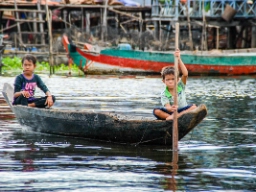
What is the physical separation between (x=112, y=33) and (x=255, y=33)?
651 cm

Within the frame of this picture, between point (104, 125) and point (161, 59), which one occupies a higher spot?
point (104, 125)

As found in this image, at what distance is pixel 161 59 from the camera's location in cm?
2989

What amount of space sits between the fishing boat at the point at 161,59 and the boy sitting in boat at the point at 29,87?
18888 millimetres

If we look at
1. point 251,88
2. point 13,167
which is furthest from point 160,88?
point 13,167

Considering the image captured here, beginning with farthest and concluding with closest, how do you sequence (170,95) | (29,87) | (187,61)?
(187,61) → (29,87) → (170,95)

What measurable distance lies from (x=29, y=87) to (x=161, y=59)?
64.1 ft

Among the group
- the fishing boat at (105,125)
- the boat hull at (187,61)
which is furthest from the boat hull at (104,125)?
the boat hull at (187,61)

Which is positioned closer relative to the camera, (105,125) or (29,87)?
(105,125)

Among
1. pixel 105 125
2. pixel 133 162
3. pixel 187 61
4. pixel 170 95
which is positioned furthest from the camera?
pixel 187 61

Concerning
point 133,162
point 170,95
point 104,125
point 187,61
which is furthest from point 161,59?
point 133,162

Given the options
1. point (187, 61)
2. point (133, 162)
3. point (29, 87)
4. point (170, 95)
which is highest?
point (170, 95)

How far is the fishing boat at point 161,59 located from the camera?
2975cm

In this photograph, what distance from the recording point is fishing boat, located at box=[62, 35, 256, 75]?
29.8 meters

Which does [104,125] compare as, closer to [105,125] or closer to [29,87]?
[105,125]
